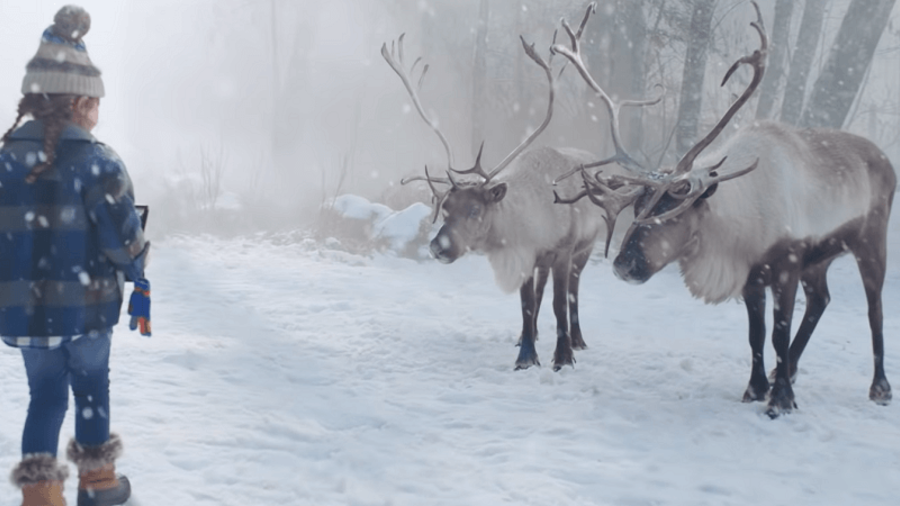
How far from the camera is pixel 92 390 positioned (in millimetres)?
2723

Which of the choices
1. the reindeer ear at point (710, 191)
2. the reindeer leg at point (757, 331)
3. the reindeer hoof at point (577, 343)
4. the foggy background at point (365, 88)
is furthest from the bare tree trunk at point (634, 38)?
the reindeer ear at point (710, 191)

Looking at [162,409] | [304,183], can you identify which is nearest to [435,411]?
[162,409]

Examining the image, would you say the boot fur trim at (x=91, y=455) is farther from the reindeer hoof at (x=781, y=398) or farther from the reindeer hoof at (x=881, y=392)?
the reindeer hoof at (x=881, y=392)

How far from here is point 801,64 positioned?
10484 millimetres

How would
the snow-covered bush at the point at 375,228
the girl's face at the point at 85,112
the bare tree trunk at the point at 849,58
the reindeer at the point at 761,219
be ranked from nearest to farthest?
the girl's face at the point at 85,112
the reindeer at the point at 761,219
the bare tree trunk at the point at 849,58
the snow-covered bush at the point at 375,228

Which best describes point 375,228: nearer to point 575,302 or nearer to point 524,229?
point 575,302

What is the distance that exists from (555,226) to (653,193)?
1.43 meters

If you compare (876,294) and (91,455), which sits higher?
(876,294)

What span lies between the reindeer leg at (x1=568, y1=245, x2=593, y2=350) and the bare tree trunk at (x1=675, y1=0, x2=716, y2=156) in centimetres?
429

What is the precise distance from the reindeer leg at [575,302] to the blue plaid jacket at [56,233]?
13.5 ft

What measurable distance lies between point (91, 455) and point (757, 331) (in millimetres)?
3673

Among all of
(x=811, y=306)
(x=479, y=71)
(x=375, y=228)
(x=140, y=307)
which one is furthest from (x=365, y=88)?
(x=140, y=307)

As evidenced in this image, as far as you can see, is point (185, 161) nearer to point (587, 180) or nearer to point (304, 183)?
point (304, 183)

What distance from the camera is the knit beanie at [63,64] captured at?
8.57ft
